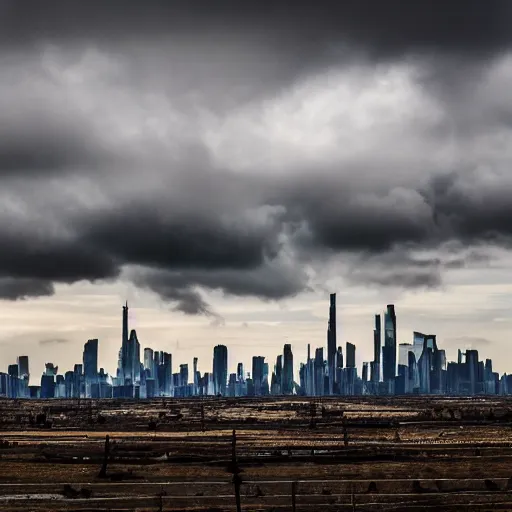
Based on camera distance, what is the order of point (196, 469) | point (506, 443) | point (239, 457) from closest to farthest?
1. point (196, 469)
2. point (239, 457)
3. point (506, 443)

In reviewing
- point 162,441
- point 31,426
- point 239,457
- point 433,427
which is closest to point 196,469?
point 239,457

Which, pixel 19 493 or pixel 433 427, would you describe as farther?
pixel 433 427

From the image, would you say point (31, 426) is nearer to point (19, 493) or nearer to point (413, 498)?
point (19, 493)

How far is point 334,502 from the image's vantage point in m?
33.2

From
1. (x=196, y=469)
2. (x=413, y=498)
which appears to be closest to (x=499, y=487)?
(x=413, y=498)

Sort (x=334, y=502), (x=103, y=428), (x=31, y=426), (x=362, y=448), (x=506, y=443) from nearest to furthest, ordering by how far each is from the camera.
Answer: (x=334, y=502) → (x=362, y=448) → (x=506, y=443) → (x=103, y=428) → (x=31, y=426)

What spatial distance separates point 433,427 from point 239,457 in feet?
120

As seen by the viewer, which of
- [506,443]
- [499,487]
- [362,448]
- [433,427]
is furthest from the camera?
[433,427]

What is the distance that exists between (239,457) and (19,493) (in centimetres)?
1587

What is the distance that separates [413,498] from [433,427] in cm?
5015

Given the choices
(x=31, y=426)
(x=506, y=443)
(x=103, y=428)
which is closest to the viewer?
(x=506, y=443)

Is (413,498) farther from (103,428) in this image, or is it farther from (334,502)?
(103,428)

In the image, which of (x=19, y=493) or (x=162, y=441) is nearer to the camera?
(x=19, y=493)

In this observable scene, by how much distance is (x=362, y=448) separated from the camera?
5569 cm
